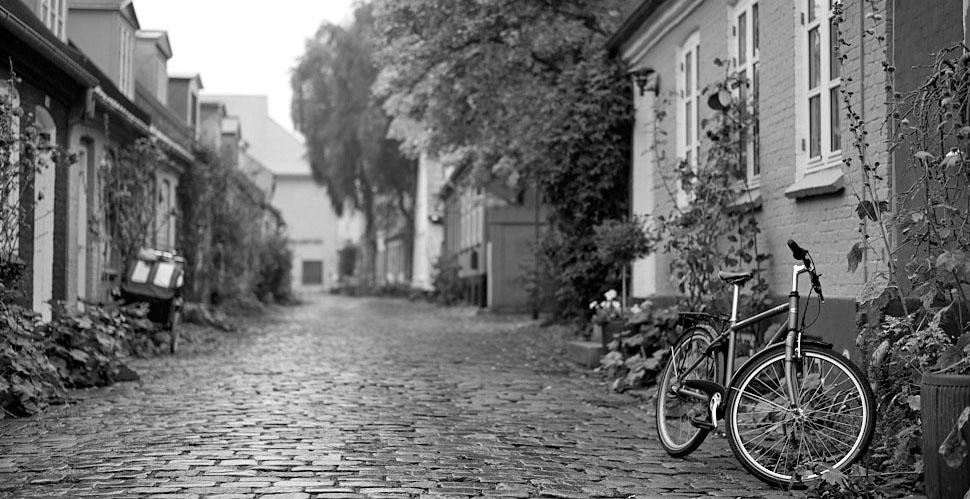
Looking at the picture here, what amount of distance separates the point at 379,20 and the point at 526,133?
396cm

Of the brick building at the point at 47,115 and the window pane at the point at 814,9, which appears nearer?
the window pane at the point at 814,9

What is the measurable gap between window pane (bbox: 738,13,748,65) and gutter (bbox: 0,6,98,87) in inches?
263

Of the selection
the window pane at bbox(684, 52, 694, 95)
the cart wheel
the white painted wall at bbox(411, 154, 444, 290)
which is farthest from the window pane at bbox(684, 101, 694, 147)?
the white painted wall at bbox(411, 154, 444, 290)

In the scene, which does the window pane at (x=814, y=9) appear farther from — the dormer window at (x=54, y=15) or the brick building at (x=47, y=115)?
the dormer window at (x=54, y=15)

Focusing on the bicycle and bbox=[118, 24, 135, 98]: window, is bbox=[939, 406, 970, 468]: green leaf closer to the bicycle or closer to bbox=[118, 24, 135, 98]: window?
the bicycle

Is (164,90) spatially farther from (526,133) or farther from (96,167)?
(526,133)

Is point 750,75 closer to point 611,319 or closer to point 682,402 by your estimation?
point 611,319

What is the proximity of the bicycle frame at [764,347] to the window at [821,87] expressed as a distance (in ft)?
6.57

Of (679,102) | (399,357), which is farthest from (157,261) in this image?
(679,102)

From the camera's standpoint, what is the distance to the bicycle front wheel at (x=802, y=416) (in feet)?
18.3

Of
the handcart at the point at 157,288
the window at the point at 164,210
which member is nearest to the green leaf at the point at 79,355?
the handcart at the point at 157,288

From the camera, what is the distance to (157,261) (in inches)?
568

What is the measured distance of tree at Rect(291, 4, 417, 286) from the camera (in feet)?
136

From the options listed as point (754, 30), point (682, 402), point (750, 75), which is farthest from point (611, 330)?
point (682, 402)
